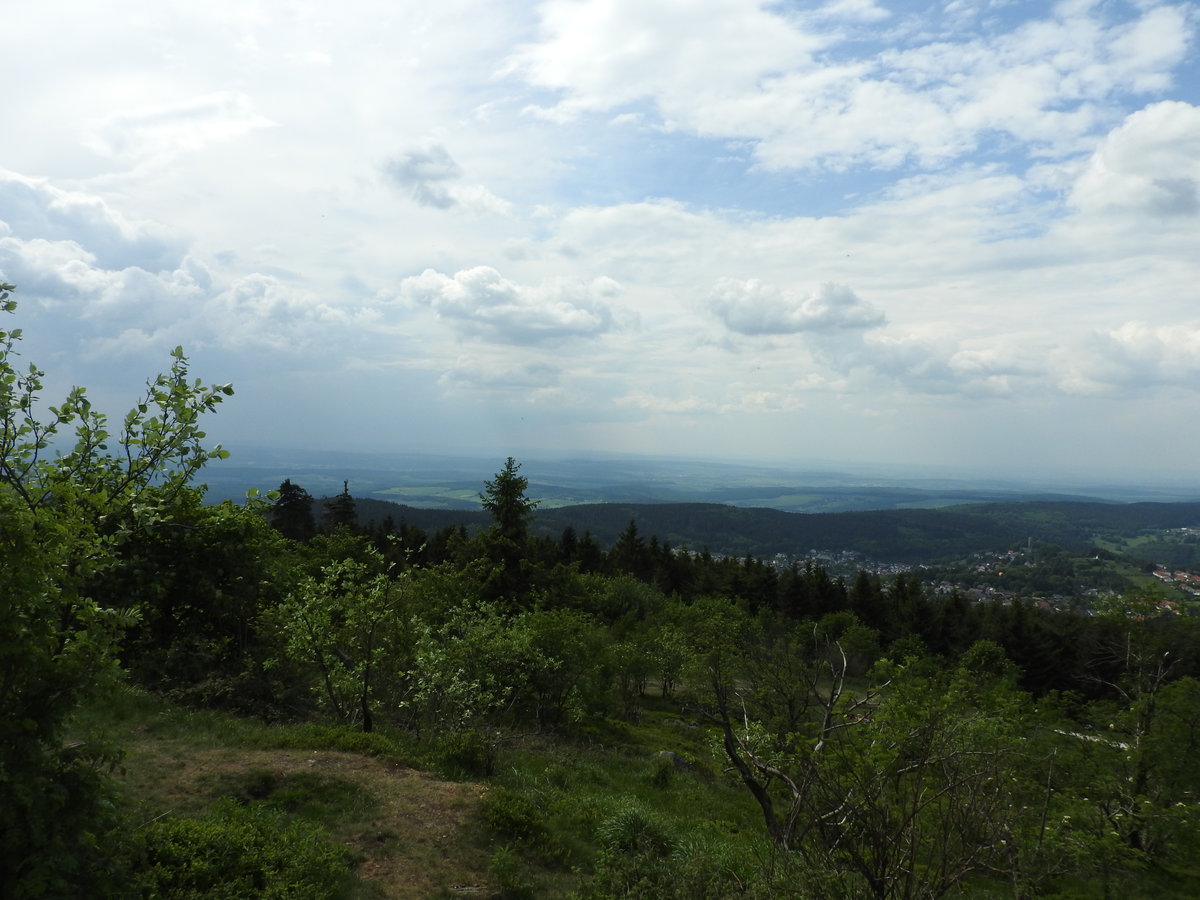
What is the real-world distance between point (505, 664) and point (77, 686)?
41.0ft

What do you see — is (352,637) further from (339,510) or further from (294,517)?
(294,517)

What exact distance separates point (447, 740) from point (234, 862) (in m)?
5.75

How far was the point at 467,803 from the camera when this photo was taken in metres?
10.4

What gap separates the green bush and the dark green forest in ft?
0.12

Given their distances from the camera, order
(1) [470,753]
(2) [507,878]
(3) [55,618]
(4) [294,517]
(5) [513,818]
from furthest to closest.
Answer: (4) [294,517]
(1) [470,753]
(5) [513,818]
(2) [507,878]
(3) [55,618]


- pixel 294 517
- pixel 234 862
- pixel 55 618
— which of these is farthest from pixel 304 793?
pixel 294 517

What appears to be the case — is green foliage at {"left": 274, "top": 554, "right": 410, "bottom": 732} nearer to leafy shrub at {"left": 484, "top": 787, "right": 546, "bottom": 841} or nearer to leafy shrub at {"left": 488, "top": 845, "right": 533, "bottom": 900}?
leafy shrub at {"left": 484, "top": 787, "right": 546, "bottom": 841}

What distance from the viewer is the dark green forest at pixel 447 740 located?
17.1ft

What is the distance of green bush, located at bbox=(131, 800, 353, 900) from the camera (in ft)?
22.4

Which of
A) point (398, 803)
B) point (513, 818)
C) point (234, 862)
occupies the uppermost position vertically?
point (234, 862)

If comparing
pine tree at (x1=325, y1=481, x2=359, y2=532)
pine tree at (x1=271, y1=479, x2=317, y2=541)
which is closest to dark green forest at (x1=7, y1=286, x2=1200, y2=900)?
pine tree at (x1=325, y1=481, x2=359, y2=532)

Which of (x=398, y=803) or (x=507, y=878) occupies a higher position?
(x=398, y=803)

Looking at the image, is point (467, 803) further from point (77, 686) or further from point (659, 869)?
point (77, 686)

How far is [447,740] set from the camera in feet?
42.3
